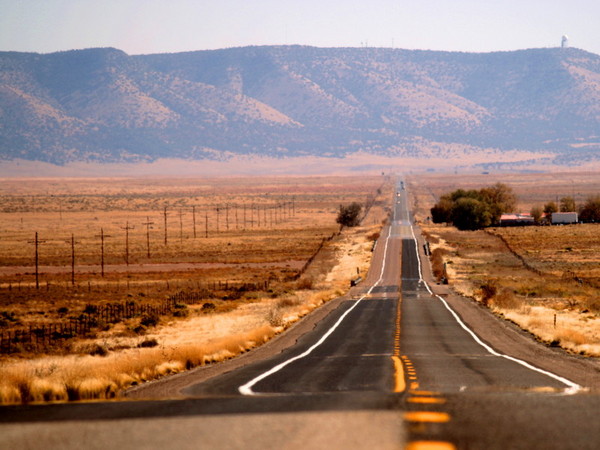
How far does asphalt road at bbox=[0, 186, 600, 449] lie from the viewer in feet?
25.2

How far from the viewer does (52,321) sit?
4900 cm

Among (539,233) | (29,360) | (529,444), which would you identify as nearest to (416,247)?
(539,233)

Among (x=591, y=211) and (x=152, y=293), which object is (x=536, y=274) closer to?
(x=152, y=293)

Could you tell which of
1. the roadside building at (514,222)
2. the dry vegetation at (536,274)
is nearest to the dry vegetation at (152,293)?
the dry vegetation at (536,274)

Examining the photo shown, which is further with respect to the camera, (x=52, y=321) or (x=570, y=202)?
(x=570, y=202)

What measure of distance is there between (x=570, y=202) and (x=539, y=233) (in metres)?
33.5

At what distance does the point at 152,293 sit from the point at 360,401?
56054 millimetres

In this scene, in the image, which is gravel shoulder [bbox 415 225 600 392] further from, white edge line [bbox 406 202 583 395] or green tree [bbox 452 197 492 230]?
green tree [bbox 452 197 492 230]

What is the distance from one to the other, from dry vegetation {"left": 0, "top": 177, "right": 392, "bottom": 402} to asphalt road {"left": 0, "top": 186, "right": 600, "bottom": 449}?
1623mm

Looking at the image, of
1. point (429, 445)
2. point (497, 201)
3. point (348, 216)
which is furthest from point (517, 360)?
point (497, 201)

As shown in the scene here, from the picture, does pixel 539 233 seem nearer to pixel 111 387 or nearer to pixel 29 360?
pixel 29 360

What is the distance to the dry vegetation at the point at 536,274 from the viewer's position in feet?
128

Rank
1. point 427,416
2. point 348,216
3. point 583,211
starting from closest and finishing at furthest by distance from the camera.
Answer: point 427,416, point 348,216, point 583,211

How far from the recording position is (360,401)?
999cm
